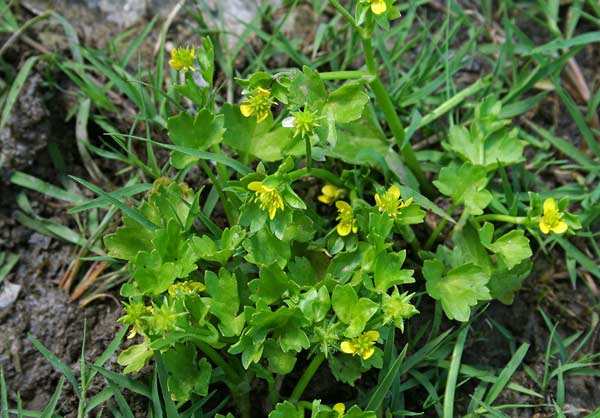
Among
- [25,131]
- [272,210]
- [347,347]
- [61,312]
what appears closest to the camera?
[347,347]

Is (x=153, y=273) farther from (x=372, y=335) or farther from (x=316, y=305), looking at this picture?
(x=372, y=335)

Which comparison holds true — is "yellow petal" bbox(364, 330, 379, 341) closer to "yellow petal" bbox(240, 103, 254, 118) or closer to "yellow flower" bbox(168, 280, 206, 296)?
"yellow flower" bbox(168, 280, 206, 296)

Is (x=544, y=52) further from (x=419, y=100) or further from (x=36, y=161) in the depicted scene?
(x=36, y=161)

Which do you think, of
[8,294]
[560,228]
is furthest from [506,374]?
[8,294]

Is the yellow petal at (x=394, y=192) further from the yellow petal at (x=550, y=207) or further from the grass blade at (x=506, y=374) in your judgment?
the grass blade at (x=506, y=374)

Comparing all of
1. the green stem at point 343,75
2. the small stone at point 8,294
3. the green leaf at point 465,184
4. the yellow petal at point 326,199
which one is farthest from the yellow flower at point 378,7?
the small stone at point 8,294

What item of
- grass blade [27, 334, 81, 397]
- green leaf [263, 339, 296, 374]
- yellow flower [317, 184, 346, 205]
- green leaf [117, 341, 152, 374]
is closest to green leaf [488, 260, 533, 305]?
yellow flower [317, 184, 346, 205]
